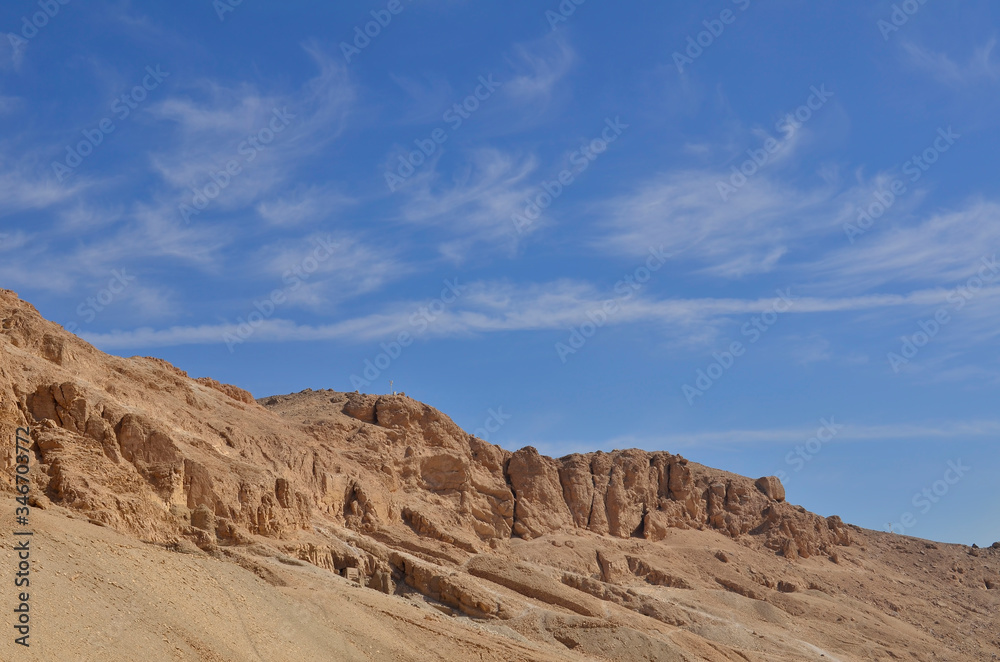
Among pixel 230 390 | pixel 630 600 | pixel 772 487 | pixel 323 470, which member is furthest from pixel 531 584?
pixel 772 487

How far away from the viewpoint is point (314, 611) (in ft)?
125

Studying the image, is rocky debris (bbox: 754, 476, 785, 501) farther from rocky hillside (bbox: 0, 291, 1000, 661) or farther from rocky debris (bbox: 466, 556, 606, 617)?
rocky debris (bbox: 466, 556, 606, 617)

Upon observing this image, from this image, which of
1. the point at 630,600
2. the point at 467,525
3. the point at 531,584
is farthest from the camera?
the point at 467,525

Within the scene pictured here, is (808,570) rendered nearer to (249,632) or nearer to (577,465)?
(577,465)

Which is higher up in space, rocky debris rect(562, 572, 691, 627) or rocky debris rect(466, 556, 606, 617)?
rocky debris rect(562, 572, 691, 627)

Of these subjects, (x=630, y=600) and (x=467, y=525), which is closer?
(x=630, y=600)

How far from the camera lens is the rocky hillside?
41.3 meters

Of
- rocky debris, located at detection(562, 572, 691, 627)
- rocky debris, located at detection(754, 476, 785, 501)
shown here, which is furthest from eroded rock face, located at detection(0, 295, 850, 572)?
rocky debris, located at detection(562, 572, 691, 627)

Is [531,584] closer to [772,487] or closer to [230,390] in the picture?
[230,390]

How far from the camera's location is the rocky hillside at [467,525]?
41281 millimetres

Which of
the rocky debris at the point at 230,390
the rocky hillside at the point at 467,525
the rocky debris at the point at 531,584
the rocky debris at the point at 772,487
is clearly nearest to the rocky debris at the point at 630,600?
the rocky hillside at the point at 467,525

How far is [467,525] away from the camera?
2591 inches

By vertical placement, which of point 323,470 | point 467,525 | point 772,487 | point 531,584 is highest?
point 772,487

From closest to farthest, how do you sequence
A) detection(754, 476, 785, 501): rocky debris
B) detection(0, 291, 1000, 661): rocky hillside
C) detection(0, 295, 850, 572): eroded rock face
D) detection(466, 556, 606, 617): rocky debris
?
detection(0, 291, 1000, 661): rocky hillside → detection(0, 295, 850, 572): eroded rock face → detection(466, 556, 606, 617): rocky debris → detection(754, 476, 785, 501): rocky debris
